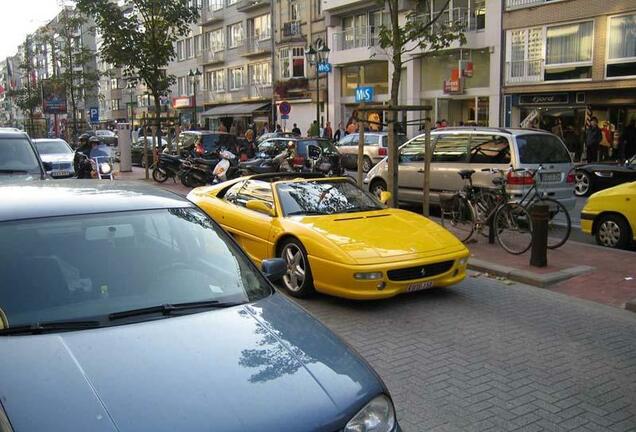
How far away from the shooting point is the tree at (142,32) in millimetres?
21625

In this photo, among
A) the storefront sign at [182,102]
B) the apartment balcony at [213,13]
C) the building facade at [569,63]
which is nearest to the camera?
the building facade at [569,63]

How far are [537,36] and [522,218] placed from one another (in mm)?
22620

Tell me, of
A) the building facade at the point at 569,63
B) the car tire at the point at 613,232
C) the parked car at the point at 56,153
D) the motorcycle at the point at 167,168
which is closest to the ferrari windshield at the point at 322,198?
the car tire at the point at 613,232

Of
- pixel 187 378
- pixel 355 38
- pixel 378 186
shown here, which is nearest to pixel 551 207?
pixel 378 186

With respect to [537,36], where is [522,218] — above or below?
below

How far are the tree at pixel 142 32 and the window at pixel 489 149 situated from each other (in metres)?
13.8

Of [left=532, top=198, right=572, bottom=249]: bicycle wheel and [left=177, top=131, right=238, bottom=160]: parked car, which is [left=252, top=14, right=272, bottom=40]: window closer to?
[left=177, top=131, right=238, bottom=160]: parked car

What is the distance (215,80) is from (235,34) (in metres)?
5.60

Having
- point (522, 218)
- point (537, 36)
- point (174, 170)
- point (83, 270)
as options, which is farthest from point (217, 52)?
point (83, 270)

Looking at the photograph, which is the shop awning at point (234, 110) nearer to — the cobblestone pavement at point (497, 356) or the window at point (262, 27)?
the window at point (262, 27)

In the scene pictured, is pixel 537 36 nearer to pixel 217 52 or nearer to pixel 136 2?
pixel 136 2

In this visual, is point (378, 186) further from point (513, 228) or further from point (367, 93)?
point (367, 93)

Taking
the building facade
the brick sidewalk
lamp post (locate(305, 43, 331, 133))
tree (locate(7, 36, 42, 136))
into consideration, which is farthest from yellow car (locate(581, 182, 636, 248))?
tree (locate(7, 36, 42, 136))

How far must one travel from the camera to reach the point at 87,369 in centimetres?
257
